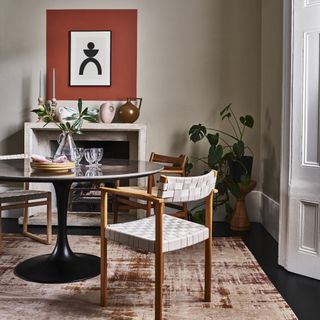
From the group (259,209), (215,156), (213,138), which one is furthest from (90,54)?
(259,209)

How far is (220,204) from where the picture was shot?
4.56 meters

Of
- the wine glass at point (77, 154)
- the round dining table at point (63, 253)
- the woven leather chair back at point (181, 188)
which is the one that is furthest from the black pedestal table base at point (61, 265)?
the woven leather chair back at point (181, 188)

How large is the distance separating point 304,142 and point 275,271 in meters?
0.92

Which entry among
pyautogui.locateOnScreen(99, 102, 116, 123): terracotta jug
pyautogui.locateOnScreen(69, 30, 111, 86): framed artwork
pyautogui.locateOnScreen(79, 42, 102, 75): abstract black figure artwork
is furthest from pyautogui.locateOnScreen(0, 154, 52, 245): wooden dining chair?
pyautogui.locateOnScreen(79, 42, 102, 75): abstract black figure artwork

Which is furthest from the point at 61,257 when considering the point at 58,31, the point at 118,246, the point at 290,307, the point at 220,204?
the point at 58,31

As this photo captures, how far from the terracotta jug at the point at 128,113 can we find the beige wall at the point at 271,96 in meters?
1.34

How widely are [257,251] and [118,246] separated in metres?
1.13

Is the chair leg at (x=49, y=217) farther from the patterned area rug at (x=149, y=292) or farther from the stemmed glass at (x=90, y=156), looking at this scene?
the stemmed glass at (x=90, y=156)

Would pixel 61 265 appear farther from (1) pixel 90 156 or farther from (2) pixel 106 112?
(2) pixel 106 112

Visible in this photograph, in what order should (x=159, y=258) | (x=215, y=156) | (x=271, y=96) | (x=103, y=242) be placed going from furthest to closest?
(x=271, y=96)
(x=215, y=156)
(x=103, y=242)
(x=159, y=258)

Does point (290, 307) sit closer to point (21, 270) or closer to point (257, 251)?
point (257, 251)

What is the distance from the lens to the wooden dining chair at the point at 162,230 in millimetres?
2072

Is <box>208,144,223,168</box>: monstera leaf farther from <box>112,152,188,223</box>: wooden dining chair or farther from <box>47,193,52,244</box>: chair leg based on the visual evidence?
<box>47,193,52,244</box>: chair leg

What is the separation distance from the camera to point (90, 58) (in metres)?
4.73
